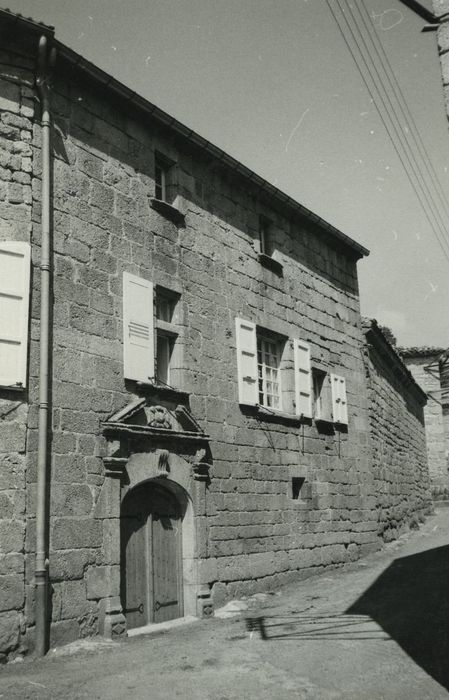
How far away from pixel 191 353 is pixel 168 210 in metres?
2.02

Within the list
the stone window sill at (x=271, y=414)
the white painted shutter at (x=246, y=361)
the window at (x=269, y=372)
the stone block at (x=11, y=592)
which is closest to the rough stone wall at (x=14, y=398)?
the stone block at (x=11, y=592)

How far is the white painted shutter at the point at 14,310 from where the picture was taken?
710 cm

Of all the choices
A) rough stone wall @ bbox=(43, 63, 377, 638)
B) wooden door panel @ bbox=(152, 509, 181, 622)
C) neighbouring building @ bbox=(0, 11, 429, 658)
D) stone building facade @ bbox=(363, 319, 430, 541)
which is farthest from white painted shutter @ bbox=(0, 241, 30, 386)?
stone building facade @ bbox=(363, 319, 430, 541)

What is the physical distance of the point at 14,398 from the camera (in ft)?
23.3

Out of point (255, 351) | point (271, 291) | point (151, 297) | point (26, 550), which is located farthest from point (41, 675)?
point (271, 291)

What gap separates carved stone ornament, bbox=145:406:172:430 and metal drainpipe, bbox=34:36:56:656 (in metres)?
1.65

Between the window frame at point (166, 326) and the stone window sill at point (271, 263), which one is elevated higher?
the stone window sill at point (271, 263)

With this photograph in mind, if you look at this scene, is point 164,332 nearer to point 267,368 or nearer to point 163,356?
point 163,356

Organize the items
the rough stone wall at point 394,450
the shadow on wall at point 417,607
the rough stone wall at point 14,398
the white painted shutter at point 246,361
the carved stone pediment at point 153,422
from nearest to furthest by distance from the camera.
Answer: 1. the shadow on wall at point 417,607
2. the rough stone wall at point 14,398
3. the carved stone pediment at point 153,422
4. the white painted shutter at point 246,361
5. the rough stone wall at point 394,450

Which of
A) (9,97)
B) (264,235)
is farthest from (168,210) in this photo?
(264,235)

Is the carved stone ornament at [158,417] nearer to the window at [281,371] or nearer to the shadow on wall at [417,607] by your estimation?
the window at [281,371]

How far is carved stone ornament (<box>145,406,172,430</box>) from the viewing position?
8.55 meters

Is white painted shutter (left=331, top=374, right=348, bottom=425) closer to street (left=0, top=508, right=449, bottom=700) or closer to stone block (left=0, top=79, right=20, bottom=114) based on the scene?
street (left=0, top=508, right=449, bottom=700)

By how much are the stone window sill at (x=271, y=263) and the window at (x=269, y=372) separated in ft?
3.91
